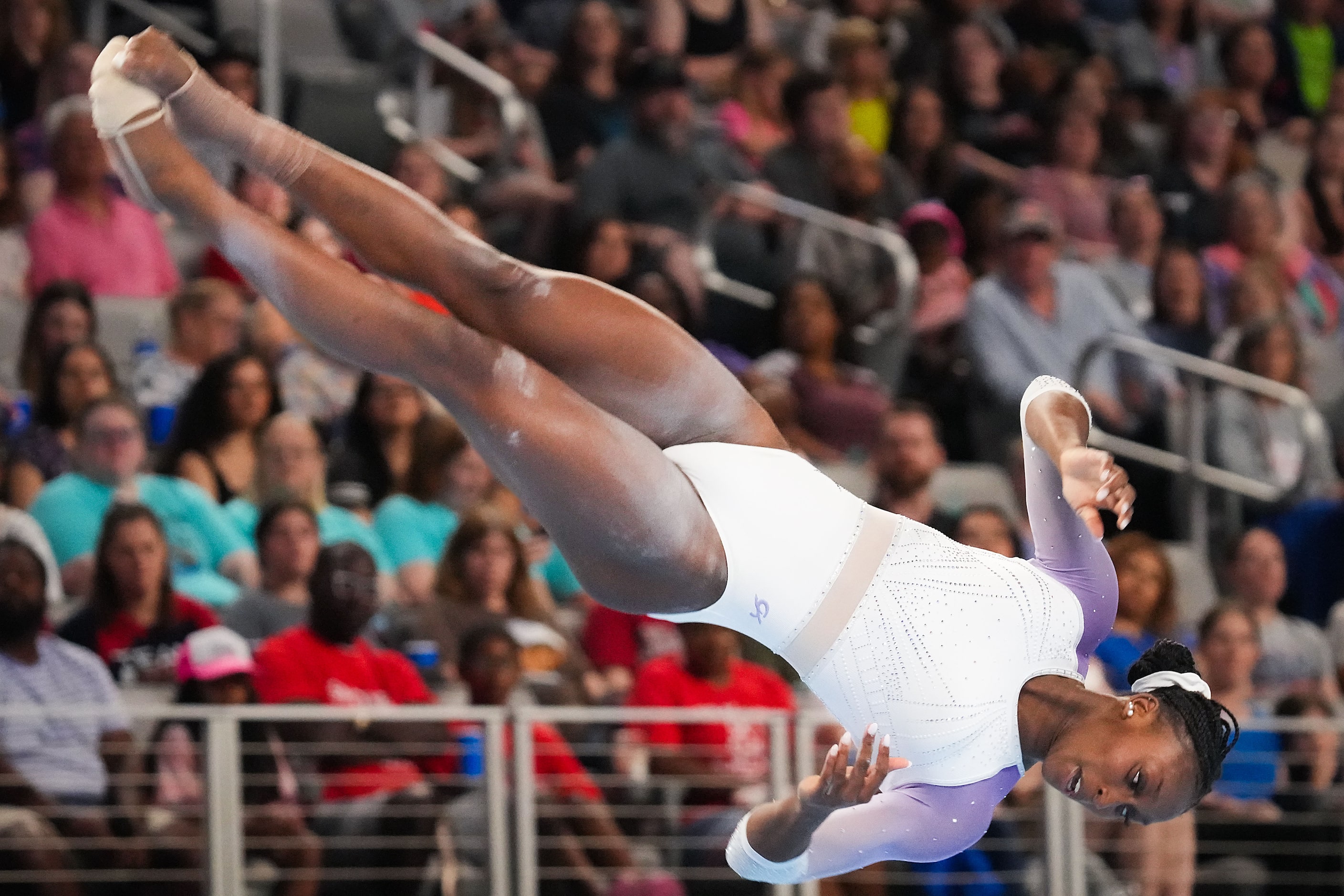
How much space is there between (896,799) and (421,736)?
1833 mm

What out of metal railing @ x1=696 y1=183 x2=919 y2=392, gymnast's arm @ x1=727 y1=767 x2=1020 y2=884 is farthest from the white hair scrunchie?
metal railing @ x1=696 y1=183 x2=919 y2=392

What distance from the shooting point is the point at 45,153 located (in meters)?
6.73

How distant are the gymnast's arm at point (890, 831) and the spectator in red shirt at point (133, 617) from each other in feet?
6.68

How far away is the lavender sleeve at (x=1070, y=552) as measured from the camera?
359 cm

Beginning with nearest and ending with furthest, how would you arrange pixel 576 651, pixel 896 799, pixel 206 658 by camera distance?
pixel 896 799
pixel 206 658
pixel 576 651

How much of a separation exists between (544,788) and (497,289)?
6.76ft

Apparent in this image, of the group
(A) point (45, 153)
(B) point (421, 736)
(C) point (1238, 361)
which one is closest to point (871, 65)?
(C) point (1238, 361)

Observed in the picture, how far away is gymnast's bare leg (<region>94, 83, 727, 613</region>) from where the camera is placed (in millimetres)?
3264

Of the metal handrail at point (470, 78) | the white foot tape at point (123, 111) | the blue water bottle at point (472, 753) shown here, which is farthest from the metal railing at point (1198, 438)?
the white foot tape at point (123, 111)

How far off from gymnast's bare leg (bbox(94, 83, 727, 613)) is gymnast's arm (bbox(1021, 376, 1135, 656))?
2.18 feet

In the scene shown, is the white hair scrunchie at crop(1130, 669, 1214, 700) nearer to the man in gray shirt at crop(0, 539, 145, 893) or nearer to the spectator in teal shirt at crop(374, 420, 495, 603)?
the man in gray shirt at crop(0, 539, 145, 893)

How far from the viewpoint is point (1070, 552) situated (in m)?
3.71

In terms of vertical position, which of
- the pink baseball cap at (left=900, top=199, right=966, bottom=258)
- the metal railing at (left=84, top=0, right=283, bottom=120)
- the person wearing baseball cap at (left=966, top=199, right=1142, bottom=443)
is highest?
the metal railing at (left=84, top=0, right=283, bottom=120)

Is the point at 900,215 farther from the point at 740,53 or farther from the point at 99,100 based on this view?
the point at 99,100
